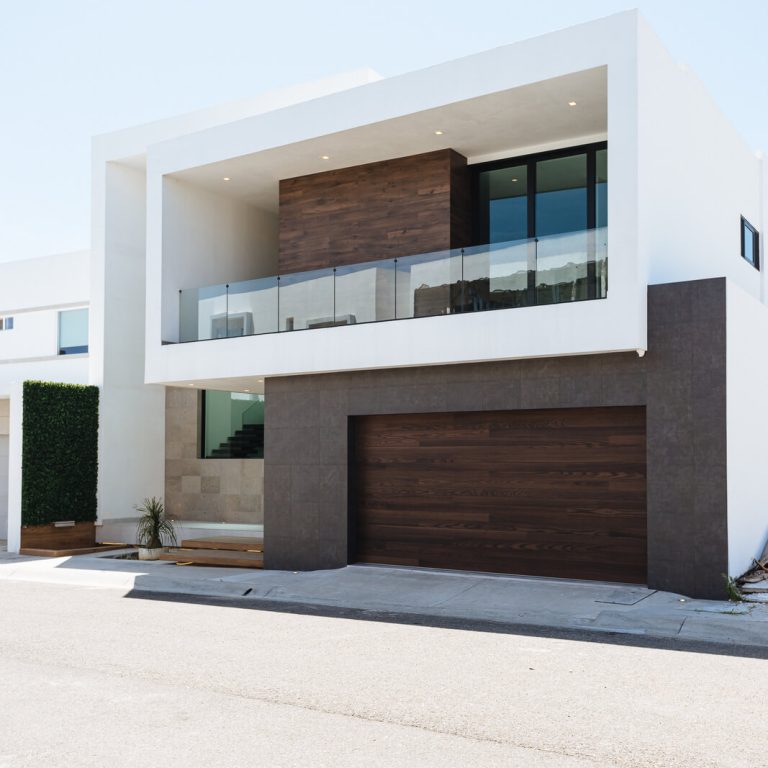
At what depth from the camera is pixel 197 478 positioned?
20.7 metres

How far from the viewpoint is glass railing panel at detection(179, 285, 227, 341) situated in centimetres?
1612

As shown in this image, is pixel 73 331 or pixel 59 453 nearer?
pixel 59 453

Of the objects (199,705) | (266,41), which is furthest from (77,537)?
(199,705)

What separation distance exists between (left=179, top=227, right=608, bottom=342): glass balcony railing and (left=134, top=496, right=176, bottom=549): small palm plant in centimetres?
387

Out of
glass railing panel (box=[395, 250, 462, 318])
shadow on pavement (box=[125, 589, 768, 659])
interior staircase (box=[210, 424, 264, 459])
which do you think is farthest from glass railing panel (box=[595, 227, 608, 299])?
interior staircase (box=[210, 424, 264, 459])

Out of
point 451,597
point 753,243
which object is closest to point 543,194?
point 753,243

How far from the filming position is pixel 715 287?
11.8 m

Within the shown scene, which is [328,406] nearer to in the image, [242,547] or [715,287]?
[242,547]

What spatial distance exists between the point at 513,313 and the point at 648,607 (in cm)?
434

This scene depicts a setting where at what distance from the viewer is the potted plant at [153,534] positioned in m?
17.4

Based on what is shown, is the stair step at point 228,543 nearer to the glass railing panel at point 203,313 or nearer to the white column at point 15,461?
the white column at point 15,461

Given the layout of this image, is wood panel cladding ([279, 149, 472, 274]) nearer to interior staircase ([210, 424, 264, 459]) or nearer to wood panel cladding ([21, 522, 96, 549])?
interior staircase ([210, 424, 264, 459])

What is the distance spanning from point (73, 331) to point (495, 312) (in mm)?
13572

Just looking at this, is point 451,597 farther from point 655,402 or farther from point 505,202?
point 505,202
